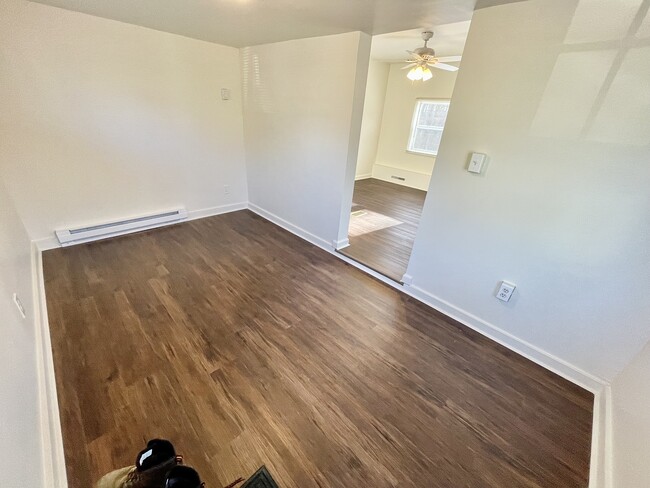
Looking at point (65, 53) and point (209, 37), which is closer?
point (65, 53)

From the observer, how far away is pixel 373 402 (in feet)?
4.83

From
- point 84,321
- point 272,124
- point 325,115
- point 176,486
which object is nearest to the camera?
point 176,486

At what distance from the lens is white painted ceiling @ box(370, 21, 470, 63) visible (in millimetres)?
2663

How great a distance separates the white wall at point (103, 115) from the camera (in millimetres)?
2186

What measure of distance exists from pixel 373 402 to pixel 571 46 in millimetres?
2140

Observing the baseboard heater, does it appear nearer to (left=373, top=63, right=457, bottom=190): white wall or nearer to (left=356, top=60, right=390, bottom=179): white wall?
(left=356, top=60, right=390, bottom=179): white wall

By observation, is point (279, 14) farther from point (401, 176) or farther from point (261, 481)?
point (401, 176)

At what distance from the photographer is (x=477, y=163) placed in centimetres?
174

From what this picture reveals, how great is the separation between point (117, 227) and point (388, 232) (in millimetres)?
3243

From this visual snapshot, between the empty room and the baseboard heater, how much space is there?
3cm

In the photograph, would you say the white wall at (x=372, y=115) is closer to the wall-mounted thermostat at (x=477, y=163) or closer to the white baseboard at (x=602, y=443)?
the wall-mounted thermostat at (x=477, y=163)

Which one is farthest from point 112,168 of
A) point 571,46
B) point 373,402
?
point 571,46

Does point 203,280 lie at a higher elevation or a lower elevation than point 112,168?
lower

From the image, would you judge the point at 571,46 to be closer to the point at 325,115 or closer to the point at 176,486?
the point at 325,115
